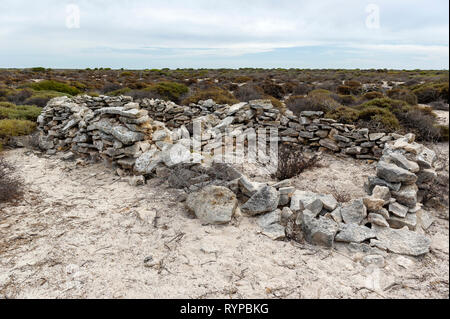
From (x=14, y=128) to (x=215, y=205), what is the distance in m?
8.25

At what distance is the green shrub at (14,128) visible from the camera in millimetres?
8314

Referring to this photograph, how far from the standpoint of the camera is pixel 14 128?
28.4ft

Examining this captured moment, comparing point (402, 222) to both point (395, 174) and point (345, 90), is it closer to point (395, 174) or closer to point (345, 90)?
point (395, 174)

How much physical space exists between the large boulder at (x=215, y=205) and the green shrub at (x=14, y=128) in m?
7.54

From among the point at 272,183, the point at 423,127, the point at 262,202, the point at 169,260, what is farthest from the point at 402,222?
the point at 423,127

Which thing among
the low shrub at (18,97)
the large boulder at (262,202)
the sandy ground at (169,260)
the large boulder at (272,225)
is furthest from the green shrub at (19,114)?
the large boulder at (272,225)

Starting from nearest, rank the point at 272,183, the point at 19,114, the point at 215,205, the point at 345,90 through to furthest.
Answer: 1. the point at 215,205
2. the point at 272,183
3. the point at 19,114
4. the point at 345,90

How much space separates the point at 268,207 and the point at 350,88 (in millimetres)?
17269

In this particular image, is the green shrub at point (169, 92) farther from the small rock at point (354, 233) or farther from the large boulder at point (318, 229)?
the small rock at point (354, 233)

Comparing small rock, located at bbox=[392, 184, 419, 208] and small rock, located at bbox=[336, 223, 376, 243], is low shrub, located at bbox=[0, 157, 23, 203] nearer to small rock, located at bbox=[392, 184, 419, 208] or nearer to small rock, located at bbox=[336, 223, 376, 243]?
small rock, located at bbox=[336, 223, 376, 243]

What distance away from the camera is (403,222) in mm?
3525

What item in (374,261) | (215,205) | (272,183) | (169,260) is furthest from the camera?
(272,183)
